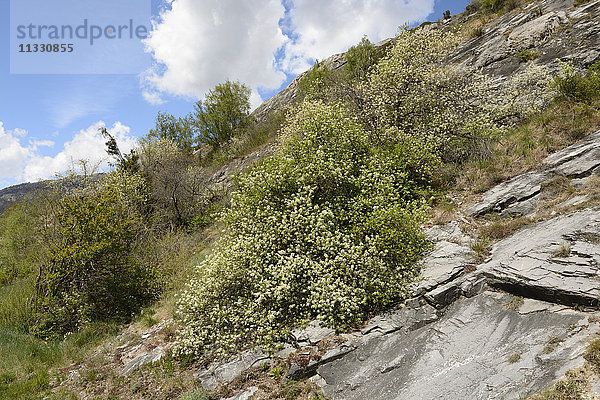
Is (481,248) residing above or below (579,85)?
below

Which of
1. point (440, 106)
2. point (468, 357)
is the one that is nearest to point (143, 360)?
Result: point (468, 357)

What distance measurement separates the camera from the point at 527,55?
14.3 metres

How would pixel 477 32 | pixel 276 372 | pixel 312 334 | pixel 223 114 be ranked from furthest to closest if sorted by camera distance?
1. pixel 223 114
2. pixel 477 32
3. pixel 312 334
4. pixel 276 372

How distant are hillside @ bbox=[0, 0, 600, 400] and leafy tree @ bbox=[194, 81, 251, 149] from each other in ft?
74.5

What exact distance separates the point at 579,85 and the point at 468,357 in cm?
1138

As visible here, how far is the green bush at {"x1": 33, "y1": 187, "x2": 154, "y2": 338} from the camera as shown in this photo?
985 centimetres

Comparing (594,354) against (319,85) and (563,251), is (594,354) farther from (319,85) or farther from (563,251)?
(319,85)

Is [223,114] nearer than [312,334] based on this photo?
No

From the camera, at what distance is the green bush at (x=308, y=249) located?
625 centimetres

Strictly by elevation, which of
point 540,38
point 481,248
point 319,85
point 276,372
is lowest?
point 276,372

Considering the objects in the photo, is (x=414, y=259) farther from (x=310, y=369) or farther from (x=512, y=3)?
(x=512, y=3)

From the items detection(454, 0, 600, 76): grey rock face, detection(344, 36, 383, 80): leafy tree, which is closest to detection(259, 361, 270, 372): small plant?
detection(454, 0, 600, 76): grey rock face

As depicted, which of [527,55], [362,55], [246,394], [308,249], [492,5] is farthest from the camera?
[362,55]

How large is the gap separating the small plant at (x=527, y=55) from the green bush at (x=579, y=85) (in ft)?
11.7
